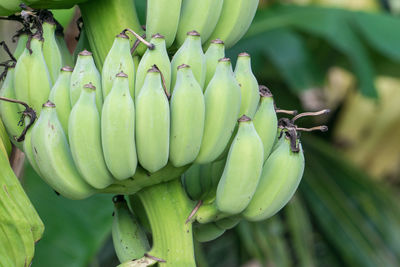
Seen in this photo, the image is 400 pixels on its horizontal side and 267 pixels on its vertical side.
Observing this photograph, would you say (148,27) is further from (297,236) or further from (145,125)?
(297,236)

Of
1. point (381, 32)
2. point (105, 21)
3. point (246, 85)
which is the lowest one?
point (381, 32)

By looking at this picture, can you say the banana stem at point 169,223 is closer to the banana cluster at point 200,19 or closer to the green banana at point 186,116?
the green banana at point 186,116

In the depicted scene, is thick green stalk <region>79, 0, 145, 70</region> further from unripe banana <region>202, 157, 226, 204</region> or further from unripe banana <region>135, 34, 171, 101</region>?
unripe banana <region>202, 157, 226, 204</region>

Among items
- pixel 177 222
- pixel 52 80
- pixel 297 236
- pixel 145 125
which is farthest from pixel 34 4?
pixel 297 236

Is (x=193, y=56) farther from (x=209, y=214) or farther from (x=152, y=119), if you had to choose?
(x=209, y=214)

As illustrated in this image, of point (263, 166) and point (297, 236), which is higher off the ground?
point (263, 166)

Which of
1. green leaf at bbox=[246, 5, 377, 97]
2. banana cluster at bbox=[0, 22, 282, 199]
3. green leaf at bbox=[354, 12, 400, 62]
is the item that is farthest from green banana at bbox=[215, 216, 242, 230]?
green leaf at bbox=[354, 12, 400, 62]

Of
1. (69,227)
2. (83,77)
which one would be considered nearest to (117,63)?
(83,77)

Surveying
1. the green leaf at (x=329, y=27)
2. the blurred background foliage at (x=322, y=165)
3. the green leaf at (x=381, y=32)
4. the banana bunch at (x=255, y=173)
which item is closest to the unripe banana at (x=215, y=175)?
the banana bunch at (x=255, y=173)
